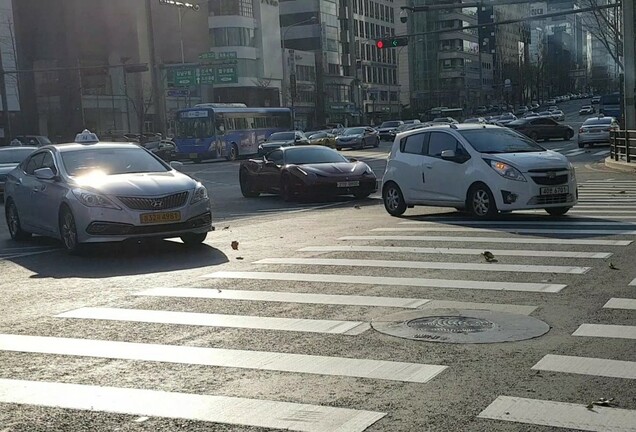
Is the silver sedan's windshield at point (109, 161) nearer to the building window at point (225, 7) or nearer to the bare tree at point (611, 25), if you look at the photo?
the bare tree at point (611, 25)

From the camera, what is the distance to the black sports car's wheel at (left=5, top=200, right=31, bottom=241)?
15.0 m

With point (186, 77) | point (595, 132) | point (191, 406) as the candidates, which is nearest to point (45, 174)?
point (191, 406)

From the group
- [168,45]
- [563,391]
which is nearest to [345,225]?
[563,391]

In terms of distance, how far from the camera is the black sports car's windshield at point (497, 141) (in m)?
15.6

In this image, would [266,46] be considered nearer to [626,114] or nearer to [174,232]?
[626,114]

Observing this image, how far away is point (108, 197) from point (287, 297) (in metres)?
4.44

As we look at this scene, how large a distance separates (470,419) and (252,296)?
415cm

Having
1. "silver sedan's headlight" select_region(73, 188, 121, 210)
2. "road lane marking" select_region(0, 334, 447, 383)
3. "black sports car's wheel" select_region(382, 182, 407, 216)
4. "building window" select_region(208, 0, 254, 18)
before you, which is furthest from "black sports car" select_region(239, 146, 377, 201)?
"building window" select_region(208, 0, 254, 18)

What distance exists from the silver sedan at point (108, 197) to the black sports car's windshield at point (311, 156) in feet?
28.1

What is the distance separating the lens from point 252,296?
882 cm

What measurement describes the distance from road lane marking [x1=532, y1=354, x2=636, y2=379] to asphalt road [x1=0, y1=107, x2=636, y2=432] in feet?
0.06

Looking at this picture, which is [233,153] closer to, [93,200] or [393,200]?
[393,200]

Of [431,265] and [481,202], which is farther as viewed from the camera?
[481,202]

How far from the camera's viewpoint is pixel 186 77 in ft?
247
